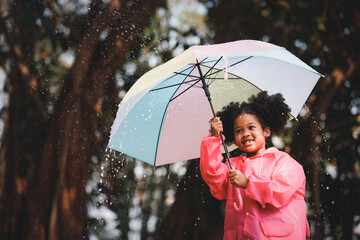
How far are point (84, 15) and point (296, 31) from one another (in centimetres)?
193

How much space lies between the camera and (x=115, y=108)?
3787 millimetres

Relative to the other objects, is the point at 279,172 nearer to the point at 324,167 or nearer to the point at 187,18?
the point at 324,167

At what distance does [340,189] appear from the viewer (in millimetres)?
3658

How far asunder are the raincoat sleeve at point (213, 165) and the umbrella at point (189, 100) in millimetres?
257

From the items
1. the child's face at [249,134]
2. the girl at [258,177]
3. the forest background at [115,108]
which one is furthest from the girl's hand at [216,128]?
the forest background at [115,108]

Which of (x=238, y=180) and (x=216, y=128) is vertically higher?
(x=216, y=128)

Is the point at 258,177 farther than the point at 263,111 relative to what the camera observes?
No

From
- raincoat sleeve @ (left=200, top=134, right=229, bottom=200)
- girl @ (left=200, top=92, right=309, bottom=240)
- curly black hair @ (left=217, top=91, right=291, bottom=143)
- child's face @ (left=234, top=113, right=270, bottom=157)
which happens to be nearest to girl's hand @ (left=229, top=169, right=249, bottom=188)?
girl @ (left=200, top=92, right=309, bottom=240)

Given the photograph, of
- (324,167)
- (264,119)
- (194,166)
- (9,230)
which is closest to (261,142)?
(264,119)

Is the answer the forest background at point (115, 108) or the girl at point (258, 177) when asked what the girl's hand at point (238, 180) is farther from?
the forest background at point (115, 108)

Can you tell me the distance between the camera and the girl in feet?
5.76

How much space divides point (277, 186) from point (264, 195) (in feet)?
0.23

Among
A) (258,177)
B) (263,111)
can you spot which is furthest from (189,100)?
(258,177)

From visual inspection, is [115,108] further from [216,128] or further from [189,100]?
[216,128]
